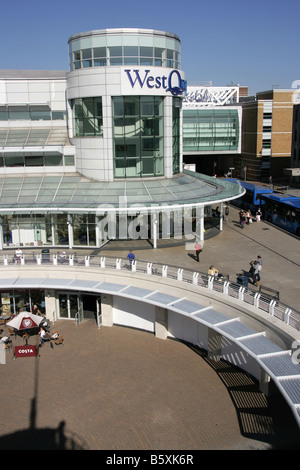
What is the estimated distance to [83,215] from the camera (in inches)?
1225

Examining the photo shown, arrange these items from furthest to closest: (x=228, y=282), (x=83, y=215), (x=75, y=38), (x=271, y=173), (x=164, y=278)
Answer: (x=271, y=173) → (x=75, y=38) → (x=83, y=215) → (x=164, y=278) → (x=228, y=282)

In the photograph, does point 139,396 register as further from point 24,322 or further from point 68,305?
point 68,305

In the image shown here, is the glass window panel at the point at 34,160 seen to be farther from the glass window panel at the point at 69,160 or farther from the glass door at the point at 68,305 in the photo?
the glass door at the point at 68,305

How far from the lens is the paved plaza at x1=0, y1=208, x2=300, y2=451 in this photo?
1694 cm

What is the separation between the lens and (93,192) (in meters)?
31.8

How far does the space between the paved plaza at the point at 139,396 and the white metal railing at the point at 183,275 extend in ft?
5.26

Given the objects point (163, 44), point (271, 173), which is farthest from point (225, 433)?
point (271, 173)

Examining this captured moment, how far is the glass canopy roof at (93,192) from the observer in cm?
3023

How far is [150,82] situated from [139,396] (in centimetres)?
2219

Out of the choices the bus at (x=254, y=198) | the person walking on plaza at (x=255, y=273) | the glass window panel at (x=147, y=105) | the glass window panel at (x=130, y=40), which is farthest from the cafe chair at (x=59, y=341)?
the bus at (x=254, y=198)

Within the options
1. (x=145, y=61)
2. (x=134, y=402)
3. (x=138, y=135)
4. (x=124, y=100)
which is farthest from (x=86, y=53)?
(x=134, y=402)

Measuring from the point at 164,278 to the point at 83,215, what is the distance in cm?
956
